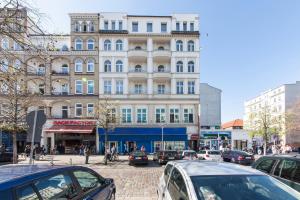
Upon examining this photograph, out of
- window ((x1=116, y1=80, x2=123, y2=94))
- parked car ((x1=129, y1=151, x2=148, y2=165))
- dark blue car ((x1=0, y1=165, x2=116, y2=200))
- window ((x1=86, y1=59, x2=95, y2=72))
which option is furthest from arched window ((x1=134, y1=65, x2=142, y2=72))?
dark blue car ((x1=0, y1=165, x2=116, y2=200))

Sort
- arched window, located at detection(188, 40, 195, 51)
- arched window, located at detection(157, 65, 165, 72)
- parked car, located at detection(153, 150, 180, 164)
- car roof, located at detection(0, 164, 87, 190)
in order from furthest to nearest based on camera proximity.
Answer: arched window, located at detection(157, 65, 165, 72) < arched window, located at detection(188, 40, 195, 51) < parked car, located at detection(153, 150, 180, 164) < car roof, located at detection(0, 164, 87, 190)

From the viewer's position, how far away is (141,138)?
48.2 m

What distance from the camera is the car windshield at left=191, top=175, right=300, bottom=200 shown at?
478 centimetres

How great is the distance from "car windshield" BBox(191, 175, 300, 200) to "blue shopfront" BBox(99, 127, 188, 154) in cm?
4289

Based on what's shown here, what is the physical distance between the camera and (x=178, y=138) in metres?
48.4

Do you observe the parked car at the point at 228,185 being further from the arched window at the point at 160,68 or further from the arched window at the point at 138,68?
the arched window at the point at 160,68

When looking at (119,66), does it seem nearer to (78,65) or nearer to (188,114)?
(78,65)

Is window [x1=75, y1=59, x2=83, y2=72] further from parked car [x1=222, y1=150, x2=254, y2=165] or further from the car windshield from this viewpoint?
the car windshield

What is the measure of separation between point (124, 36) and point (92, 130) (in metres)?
14.0

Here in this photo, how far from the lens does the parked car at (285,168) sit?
734 centimetres

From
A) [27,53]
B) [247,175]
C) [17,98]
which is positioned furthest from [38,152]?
[247,175]

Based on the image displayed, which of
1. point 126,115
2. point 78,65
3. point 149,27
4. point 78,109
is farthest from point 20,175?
point 149,27

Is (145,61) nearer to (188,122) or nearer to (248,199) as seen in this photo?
(188,122)

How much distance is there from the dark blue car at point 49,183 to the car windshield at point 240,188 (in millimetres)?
2069
